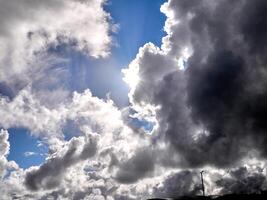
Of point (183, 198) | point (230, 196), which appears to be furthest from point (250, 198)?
point (183, 198)

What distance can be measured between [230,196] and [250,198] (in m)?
10.6

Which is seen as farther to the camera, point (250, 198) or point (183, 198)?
point (183, 198)

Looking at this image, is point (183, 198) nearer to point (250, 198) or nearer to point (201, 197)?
point (201, 197)

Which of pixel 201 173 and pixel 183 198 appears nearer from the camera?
pixel 201 173

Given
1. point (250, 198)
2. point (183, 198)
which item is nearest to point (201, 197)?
point (183, 198)

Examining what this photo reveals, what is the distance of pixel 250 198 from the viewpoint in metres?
146

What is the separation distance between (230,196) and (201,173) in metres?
17.0

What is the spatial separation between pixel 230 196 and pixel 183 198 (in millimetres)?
18178

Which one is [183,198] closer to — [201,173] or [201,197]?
[201,197]

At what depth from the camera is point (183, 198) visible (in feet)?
532

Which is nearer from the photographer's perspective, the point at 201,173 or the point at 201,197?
the point at 201,173

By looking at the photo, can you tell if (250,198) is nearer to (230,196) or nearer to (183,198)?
(230,196)

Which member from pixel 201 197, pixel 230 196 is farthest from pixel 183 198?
pixel 230 196

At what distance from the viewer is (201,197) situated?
158 m
